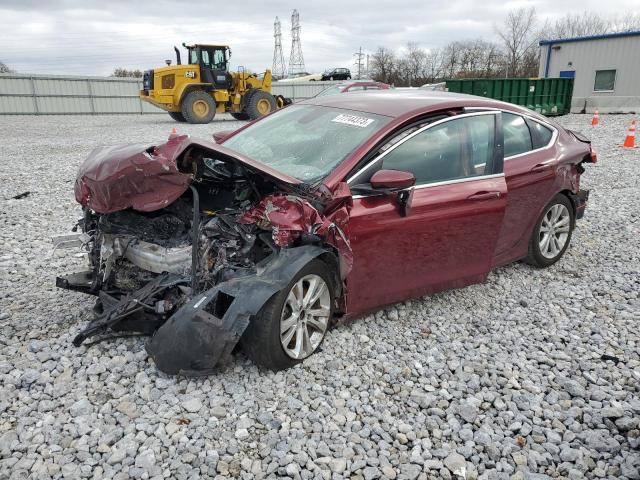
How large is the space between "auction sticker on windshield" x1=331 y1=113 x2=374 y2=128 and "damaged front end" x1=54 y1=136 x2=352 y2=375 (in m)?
0.75

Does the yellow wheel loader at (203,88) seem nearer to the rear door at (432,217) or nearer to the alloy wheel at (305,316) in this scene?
the rear door at (432,217)

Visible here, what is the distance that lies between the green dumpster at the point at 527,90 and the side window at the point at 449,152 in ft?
54.6

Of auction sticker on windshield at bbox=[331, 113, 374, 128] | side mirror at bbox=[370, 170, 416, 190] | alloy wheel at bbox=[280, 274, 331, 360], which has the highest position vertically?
auction sticker on windshield at bbox=[331, 113, 374, 128]

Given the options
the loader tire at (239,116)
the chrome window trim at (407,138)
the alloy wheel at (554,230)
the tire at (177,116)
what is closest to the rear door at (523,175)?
the alloy wheel at (554,230)

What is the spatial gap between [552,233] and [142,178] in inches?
146

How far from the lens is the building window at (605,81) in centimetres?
2620

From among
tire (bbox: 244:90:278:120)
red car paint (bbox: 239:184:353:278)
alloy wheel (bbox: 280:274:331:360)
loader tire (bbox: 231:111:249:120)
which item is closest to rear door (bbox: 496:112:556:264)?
red car paint (bbox: 239:184:353:278)

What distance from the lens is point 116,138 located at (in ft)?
49.9

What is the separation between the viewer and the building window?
26.2m

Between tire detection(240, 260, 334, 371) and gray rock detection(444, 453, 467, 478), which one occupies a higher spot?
tire detection(240, 260, 334, 371)

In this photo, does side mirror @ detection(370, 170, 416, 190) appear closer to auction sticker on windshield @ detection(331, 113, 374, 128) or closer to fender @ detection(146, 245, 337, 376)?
auction sticker on windshield @ detection(331, 113, 374, 128)

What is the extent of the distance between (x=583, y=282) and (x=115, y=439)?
13.2 feet

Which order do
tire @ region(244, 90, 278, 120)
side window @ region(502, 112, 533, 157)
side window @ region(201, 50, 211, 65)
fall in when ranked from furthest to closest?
tire @ region(244, 90, 278, 120)
side window @ region(201, 50, 211, 65)
side window @ region(502, 112, 533, 157)

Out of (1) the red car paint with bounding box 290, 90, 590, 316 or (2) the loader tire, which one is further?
(2) the loader tire
